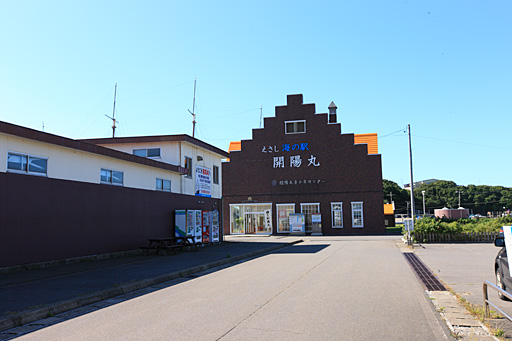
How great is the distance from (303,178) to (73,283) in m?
34.4

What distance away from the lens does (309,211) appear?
143 ft

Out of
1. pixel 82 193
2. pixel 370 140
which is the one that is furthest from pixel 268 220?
pixel 82 193

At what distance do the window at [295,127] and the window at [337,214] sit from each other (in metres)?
8.31

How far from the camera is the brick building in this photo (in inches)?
1663

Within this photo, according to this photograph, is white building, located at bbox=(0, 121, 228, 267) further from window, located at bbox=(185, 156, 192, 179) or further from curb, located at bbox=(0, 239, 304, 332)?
curb, located at bbox=(0, 239, 304, 332)

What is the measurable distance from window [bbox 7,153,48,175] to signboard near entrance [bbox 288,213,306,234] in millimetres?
29152

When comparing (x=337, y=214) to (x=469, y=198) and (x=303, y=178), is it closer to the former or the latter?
(x=303, y=178)

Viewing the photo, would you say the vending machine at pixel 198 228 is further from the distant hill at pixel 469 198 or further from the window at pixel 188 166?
the distant hill at pixel 469 198

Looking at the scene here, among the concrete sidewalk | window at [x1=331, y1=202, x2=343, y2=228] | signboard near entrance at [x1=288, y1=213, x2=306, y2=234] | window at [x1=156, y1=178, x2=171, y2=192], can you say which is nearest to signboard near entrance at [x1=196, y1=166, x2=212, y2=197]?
window at [x1=156, y1=178, x2=171, y2=192]

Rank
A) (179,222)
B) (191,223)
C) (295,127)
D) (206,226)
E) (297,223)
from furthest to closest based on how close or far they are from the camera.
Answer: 1. (295,127)
2. (297,223)
3. (206,226)
4. (191,223)
5. (179,222)

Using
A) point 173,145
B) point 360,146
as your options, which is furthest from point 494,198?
point 173,145

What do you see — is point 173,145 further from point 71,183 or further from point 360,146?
point 360,146

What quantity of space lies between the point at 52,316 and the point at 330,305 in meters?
5.11

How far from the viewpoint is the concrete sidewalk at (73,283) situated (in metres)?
7.83
